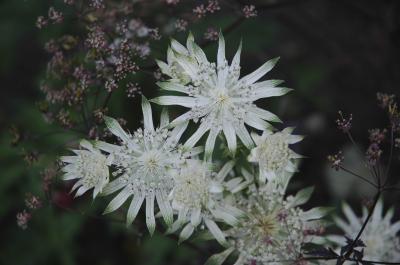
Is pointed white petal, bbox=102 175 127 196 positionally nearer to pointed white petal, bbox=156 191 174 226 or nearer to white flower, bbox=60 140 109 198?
white flower, bbox=60 140 109 198

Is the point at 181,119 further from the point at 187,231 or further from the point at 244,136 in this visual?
the point at 187,231

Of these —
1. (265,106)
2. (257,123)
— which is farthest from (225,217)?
(265,106)

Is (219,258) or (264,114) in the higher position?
(264,114)

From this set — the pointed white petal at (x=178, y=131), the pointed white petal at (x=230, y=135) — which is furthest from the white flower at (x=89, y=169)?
the pointed white petal at (x=230, y=135)

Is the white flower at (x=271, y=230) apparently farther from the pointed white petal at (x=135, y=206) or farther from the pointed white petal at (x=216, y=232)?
the pointed white petal at (x=135, y=206)

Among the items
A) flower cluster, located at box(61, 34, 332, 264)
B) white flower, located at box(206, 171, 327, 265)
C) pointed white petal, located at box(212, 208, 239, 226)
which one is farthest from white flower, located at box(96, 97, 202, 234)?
white flower, located at box(206, 171, 327, 265)

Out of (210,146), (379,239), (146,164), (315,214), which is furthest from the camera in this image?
(379,239)
